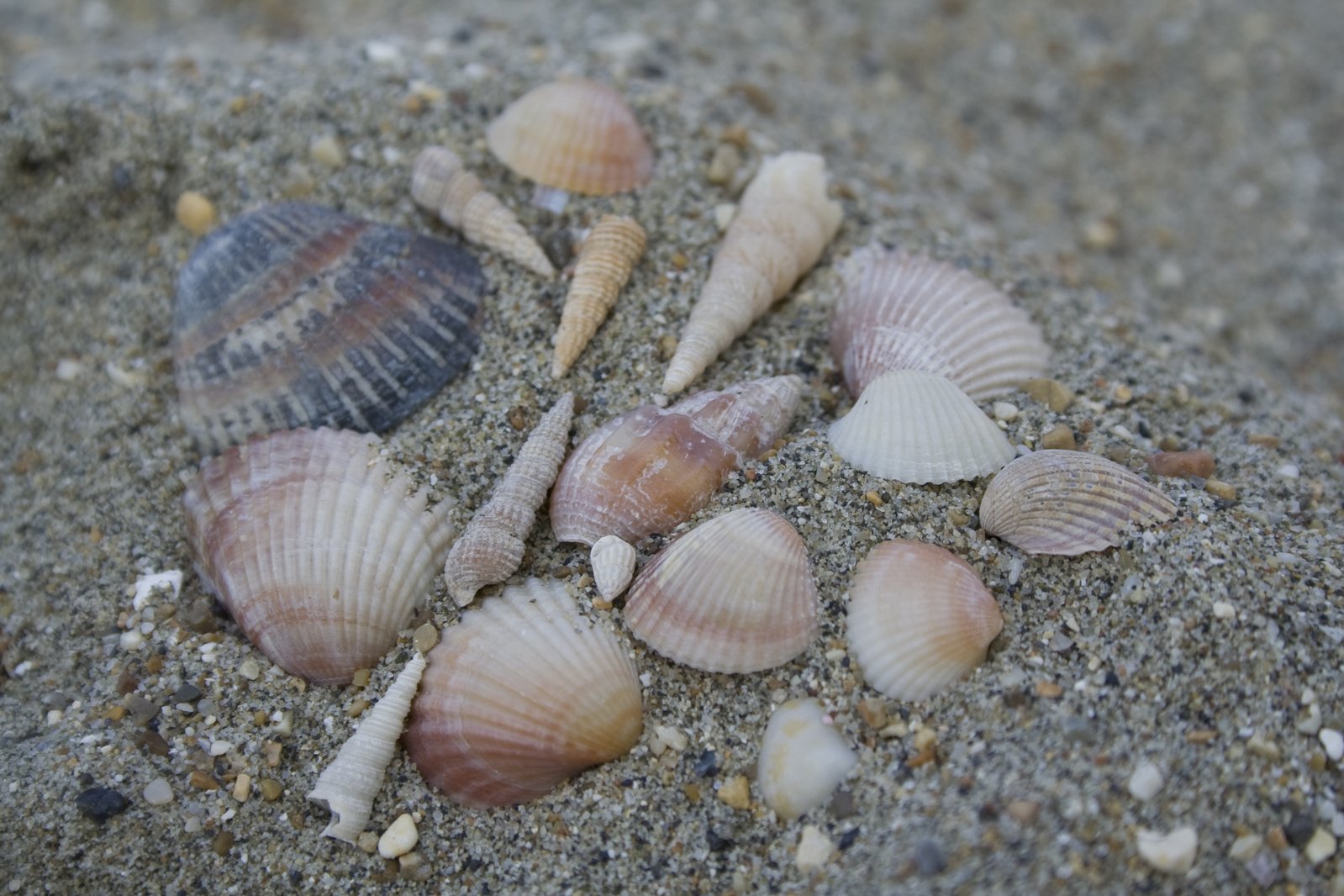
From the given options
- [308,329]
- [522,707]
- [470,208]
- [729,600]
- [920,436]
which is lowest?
[522,707]

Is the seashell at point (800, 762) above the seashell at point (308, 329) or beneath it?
beneath

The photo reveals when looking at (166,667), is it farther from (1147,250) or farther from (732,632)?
(1147,250)

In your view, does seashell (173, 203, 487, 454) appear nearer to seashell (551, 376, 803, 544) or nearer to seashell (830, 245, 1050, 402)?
seashell (551, 376, 803, 544)

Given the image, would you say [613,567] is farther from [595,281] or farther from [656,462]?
[595,281]

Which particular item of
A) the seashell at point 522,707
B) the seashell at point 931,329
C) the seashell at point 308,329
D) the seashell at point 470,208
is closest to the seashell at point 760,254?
the seashell at point 931,329

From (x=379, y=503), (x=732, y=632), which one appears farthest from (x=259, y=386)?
(x=732, y=632)

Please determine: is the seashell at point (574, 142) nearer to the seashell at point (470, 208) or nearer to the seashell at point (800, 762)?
the seashell at point (470, 208)

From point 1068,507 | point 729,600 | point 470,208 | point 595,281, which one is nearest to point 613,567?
point 729,600
